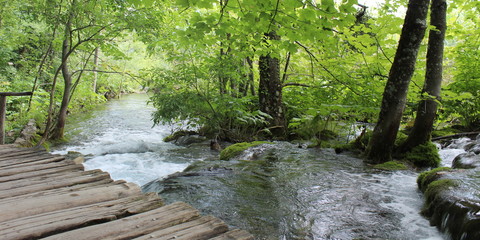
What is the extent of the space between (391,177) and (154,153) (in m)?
5.75

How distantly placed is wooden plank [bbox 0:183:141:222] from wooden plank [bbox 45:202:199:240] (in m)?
0.62

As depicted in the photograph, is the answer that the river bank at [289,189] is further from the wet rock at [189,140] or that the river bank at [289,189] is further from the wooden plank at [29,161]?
the wet rock at [189,140]

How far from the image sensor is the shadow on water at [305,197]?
3.26 meters

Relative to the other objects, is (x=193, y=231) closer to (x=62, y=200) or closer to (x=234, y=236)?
(x=234, y=236)

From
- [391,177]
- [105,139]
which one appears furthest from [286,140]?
[105,139]

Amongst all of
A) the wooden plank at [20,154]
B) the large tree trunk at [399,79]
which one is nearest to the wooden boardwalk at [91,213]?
the wooden plank at [20,154]

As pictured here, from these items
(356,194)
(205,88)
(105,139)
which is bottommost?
(105,139)

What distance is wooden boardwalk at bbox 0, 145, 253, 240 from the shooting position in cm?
216

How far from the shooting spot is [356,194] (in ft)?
14.3

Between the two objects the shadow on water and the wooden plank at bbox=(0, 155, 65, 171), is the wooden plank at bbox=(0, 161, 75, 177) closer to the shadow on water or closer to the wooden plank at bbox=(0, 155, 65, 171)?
the wooden plank at bbox=(0, 155, 65, 171)

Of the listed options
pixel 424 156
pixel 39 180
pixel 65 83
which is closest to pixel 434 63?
pixel 424 156

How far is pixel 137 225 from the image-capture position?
2.28 metres

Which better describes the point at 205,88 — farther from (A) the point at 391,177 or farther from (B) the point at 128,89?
(B) the point at 128,89

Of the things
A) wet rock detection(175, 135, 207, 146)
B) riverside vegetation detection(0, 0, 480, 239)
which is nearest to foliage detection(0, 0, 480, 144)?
riverside vegetation detection(0, 0, 480, 239)
